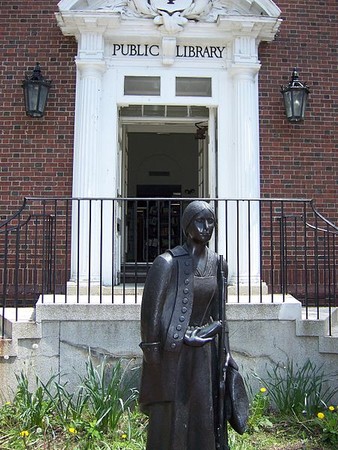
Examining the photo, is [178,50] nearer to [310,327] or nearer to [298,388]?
[310,327]

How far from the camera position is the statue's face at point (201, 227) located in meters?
2.57

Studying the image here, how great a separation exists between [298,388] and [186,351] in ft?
8.49

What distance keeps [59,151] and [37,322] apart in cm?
255

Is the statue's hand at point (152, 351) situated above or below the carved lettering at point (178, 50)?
below

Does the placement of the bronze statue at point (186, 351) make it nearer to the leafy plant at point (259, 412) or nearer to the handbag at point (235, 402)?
the handbag at point (235, 402)

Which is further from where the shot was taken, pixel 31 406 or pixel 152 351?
pixel 31 406

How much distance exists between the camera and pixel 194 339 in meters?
2.44

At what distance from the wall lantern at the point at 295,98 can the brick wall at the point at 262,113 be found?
161 mm

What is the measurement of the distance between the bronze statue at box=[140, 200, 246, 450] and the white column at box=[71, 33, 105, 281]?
3.84 metres

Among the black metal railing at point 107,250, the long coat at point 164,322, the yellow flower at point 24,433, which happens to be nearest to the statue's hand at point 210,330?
the long coat at point 164,322

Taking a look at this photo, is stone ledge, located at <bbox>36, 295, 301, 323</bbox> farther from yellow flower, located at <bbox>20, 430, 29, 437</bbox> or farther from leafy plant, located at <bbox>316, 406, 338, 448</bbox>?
yellow flower, located at <bbox>20, 430, 29, 437</bbox>

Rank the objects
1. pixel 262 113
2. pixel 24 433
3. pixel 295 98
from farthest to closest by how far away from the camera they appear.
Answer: pixel 262 113, pixel 295 98, pixel 24 433

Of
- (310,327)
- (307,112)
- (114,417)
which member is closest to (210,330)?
(114,417)

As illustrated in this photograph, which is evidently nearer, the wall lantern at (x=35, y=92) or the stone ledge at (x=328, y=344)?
the stone ledge at (x=328, y=344)
